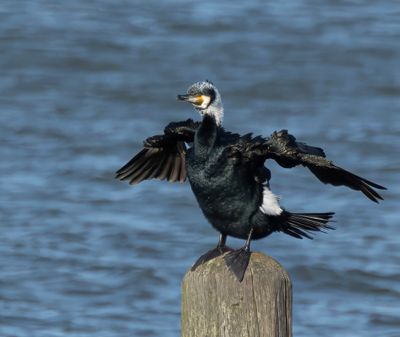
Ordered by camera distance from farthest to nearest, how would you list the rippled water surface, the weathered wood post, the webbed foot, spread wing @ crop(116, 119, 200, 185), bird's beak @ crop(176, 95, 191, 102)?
1. the rippled water surface
2. spread wing @ crop(116, 119, 200, 185)
3. bird's beak @ crop(176, 95, 191, 102)
4. the webbed foot
5. the weathered wood post

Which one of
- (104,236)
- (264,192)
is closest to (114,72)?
(104,236)

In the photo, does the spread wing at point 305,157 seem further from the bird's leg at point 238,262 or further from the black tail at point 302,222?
the bird's leg at point 238,262


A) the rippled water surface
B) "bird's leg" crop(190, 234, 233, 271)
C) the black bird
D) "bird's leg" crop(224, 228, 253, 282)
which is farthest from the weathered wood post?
the rippled water surface

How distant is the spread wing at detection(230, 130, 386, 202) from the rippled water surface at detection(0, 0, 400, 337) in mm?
2894

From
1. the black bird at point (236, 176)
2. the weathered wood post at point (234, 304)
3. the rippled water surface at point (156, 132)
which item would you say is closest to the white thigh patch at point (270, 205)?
the black bird at point (236, 176)

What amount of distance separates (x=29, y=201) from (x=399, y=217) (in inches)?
119

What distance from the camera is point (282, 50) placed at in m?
13.9

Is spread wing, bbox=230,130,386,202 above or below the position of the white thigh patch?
above

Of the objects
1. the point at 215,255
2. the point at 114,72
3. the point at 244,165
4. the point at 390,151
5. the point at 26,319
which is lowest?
the point at 26,319

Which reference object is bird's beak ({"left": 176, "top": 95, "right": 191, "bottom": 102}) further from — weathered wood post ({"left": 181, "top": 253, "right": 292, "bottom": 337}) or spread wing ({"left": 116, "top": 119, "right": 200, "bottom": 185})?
weathered wood post ({"left": 181, "top": 253, "right": 292, "bottom": 337})

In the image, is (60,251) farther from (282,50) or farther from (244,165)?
(282,50)

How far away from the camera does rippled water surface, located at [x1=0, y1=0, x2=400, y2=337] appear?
8.27 meters

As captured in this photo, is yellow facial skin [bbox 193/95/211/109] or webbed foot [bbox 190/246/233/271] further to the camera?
yellow facial skin [bbox 193/95/211/109]

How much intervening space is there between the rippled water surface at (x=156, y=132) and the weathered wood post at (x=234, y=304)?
11.3 ft
